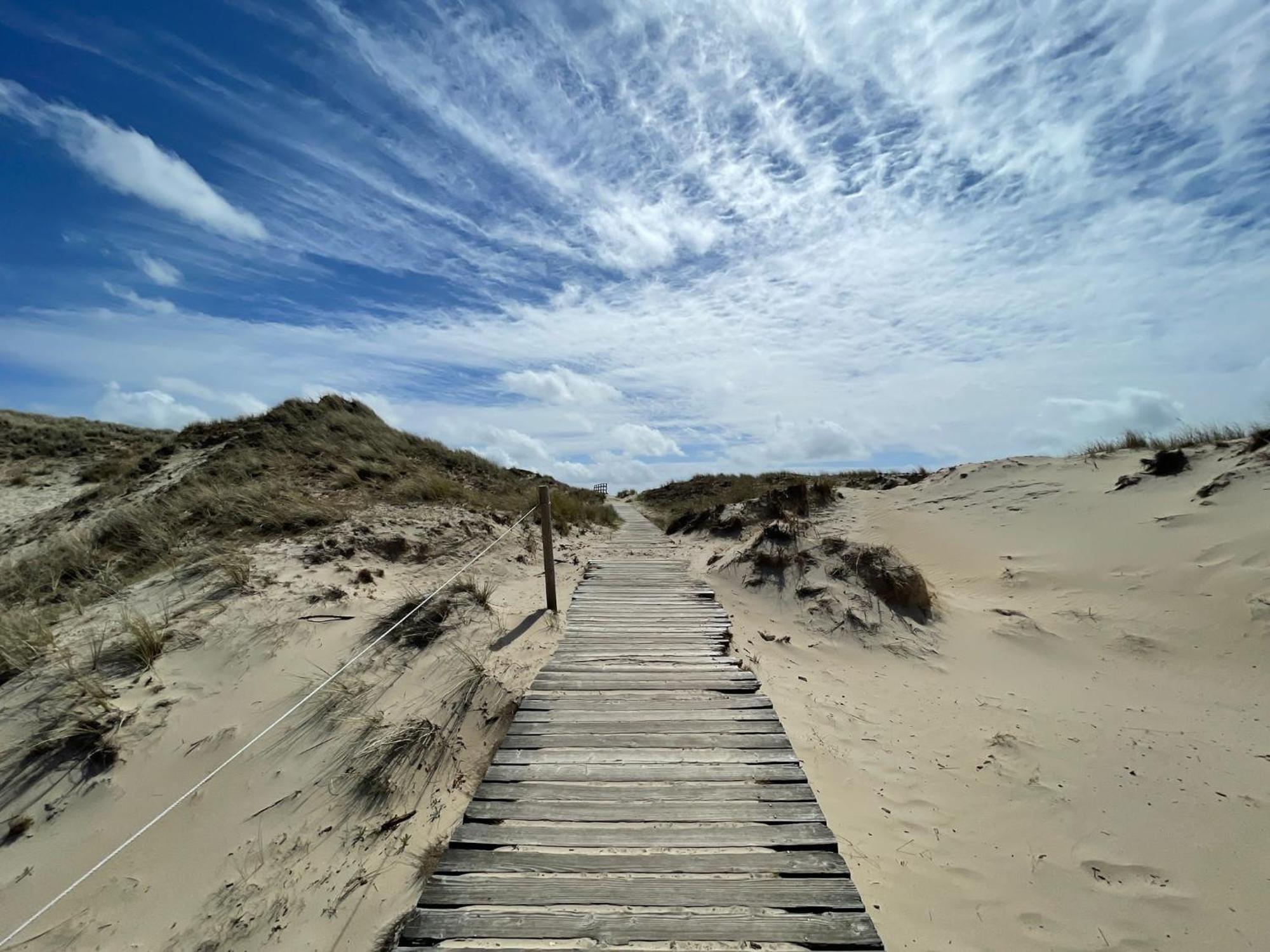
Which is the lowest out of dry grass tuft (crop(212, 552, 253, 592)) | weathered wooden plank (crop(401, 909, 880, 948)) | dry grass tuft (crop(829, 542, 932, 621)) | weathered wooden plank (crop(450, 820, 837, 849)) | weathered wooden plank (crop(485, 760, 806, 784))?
weathered wooden plank (crop(401, 909, 880, 948))

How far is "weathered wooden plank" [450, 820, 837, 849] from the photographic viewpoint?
119 inches

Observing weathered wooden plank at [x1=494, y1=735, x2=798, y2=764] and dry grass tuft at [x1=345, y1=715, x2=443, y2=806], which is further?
dry grass tuft at [x1=345, y1=715, x2=443, y2=806]

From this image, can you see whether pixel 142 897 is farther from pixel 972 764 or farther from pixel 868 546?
pixel 868 546

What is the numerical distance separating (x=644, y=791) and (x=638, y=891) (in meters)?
0.78

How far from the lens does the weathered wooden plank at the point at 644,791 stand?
3404mm

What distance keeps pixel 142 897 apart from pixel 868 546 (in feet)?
28.0

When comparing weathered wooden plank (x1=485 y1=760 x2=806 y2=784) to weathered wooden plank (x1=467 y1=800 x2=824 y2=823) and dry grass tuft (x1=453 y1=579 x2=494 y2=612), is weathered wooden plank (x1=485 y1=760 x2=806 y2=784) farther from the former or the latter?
dry grass tuft (x1=453 y1=579 x2=494 y2=612)

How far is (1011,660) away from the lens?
636cm

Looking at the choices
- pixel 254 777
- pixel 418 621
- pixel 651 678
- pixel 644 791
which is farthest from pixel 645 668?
pixel 254 777

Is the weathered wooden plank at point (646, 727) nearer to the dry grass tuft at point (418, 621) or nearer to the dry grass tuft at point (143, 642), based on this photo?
the dry grass tuft at point (418, 621)

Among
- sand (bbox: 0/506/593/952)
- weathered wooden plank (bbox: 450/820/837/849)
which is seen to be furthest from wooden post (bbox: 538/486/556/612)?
weathered wooden plank (bbox: 450/820/837/849)

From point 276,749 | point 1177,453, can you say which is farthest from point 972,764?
point 1177,453

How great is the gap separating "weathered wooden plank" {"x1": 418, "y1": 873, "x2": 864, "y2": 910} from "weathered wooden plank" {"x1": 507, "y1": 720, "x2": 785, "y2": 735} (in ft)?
4.55

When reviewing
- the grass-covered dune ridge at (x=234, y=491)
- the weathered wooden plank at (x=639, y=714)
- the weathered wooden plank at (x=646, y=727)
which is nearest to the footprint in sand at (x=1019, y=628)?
the weathered wooden plank at (x=639, y=714)
